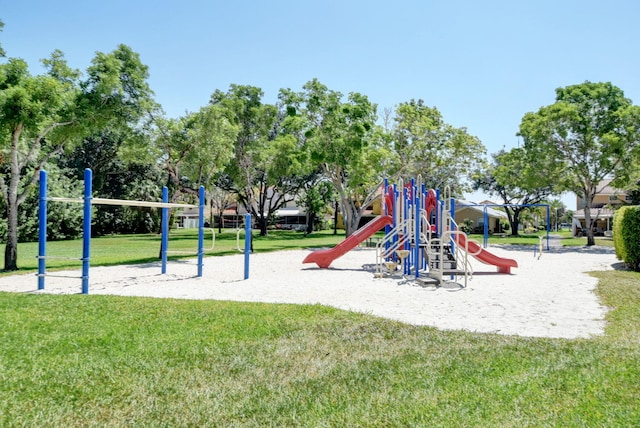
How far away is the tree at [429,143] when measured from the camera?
30.4m

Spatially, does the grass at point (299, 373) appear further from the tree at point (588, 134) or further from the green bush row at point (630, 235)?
the tree at point (588, 134)

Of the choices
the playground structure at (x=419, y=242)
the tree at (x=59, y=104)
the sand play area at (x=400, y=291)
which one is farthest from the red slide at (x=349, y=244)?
the tree at (x=59, y=104)

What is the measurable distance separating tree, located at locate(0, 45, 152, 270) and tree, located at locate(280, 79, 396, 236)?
12.4 meters

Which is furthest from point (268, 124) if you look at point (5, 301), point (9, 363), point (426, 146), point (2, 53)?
point (9, 363)

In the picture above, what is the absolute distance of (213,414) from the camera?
3826 mm

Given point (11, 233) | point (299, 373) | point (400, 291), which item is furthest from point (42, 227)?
point (299, 373)

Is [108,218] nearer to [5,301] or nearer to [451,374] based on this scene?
[5,301]

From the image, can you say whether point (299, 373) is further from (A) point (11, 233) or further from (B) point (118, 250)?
(B) point (118, 250)

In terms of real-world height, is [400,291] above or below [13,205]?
below

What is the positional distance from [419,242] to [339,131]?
48.8 ft

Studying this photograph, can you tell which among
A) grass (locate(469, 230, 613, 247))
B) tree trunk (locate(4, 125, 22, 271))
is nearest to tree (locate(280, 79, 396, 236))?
grass (locate(469, 230, 613, 247))

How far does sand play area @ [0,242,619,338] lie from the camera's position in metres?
7.59

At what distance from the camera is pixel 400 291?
35.8ft

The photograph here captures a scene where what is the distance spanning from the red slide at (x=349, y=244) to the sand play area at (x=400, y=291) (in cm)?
38
